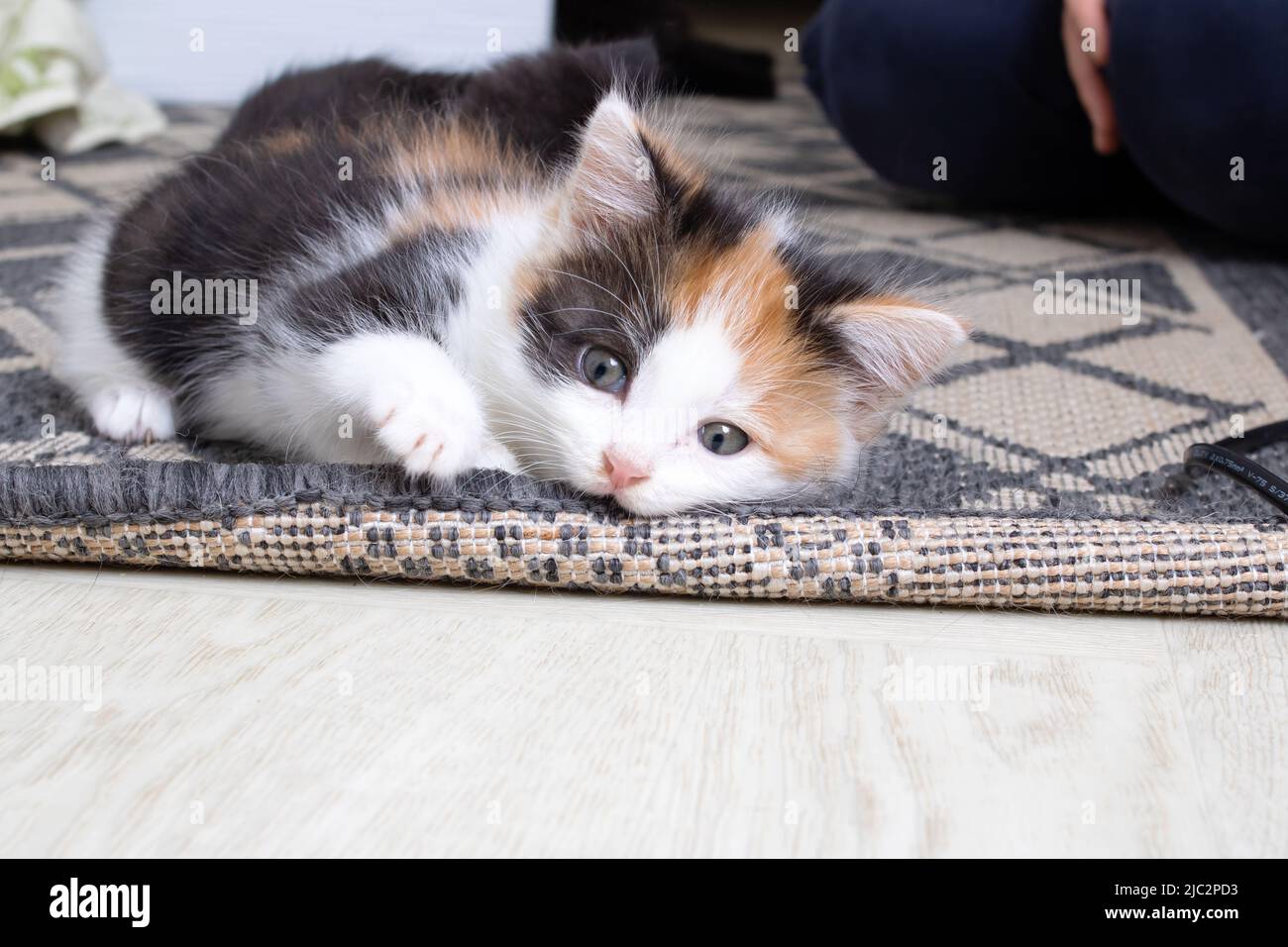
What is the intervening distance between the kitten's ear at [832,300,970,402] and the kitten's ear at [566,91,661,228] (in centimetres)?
22

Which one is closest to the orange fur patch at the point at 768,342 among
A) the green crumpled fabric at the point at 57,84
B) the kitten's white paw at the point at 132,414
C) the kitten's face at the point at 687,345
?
the kitten's face at the point at 687,345

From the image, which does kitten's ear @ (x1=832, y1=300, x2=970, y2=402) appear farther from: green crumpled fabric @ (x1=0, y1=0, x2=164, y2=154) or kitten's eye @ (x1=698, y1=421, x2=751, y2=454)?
green crumpled fabric @ (x1=0, y1=0, x2=164, y2=154)

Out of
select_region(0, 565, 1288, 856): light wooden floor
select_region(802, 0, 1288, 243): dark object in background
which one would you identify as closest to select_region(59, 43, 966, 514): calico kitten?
select_region(0, 565, 1288, 856): light wooden floor

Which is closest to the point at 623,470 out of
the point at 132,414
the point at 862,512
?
the point at 862,512

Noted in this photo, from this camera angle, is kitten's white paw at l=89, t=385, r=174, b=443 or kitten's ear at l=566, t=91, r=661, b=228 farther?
kitten's white paw at l=89, t=385, r=174, b=443

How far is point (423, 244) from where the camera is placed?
1.18 meters

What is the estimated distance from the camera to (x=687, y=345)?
105cm

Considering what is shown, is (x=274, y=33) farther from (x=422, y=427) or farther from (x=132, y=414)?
(x=422, y=427)

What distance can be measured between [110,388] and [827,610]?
32.3 inches

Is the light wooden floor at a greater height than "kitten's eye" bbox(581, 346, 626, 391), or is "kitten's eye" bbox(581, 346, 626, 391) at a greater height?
"kitten's eye" bbox(581, 346, 626, 391)

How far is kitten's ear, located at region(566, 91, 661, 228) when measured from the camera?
1123 millimetres

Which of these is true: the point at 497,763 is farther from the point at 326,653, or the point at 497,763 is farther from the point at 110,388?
the point at 110,388

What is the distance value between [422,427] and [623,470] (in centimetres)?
18

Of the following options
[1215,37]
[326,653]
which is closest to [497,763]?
[326,653]
